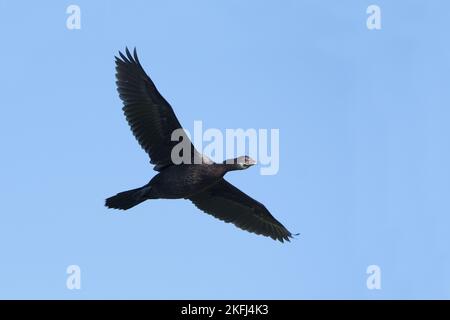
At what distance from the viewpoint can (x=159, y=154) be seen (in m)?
18.0

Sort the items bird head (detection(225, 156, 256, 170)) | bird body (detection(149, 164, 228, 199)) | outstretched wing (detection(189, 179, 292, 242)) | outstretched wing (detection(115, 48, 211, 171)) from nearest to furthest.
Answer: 1. bird body (detection(149, 164, 228, 199))
2. bird head (detection(225, 156, 256, 170))
3. outstretched wing (detection(115, 48, 211, 171))
4. outstretched wing (detection(189, 179, 292, 242))

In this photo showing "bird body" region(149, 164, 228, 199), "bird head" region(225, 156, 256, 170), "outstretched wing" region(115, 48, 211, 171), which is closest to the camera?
"bird body" region(149, 164, 228, 199)

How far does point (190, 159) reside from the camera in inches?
696

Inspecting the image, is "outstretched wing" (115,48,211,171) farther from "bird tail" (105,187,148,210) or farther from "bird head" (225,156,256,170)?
"bird head" (225,156,256,170)

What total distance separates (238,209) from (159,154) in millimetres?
2312

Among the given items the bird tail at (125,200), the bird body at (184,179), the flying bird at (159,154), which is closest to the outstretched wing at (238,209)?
the flying bird at (159,154)

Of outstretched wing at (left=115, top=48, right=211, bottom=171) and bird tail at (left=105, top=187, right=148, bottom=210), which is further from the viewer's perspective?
outstretched wing at (left=115, top=48, right=211, bottom=171)

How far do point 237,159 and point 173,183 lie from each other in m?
1.19

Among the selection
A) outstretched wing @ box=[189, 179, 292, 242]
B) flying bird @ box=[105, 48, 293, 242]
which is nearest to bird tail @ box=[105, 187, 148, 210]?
flying bird @ box=[105, 48, 293, 242]

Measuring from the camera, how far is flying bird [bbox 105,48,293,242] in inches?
688

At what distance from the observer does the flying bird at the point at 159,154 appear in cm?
1748

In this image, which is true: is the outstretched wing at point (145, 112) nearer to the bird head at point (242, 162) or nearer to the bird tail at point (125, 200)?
the bird tail at point (125, 200)
